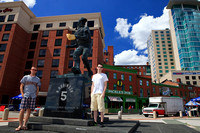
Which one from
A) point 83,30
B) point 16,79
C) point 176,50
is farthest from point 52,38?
point 176,50

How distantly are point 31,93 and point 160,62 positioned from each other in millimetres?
91051

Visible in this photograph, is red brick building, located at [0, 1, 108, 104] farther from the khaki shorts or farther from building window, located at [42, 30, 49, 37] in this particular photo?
the khaki shorts

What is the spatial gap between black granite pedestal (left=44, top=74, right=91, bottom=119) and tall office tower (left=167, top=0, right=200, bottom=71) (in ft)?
237

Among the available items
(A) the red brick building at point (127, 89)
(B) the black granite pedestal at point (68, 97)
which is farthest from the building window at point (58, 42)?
(B) the black granite pedestal at point (68, 97)

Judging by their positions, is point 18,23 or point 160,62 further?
point 160,62

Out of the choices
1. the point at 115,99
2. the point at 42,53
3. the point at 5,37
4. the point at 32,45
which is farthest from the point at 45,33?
the point at 115,99

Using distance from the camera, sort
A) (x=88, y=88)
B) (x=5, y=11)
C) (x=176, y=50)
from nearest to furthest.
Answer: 1. (x=88, y=88)
2. (x=5, y=11)
3. (x=176, y=50)

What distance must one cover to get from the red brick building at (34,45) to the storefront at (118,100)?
802 centimetres

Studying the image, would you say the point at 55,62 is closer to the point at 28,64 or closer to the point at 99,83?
the point at 28,64

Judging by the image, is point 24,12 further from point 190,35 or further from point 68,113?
point 190,35

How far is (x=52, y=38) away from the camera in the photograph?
35625 mm

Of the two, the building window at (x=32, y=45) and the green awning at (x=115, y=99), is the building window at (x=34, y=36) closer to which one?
the building window at (x=32, y=45)

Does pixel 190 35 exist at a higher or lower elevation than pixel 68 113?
higher

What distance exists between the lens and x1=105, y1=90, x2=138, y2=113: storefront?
28275mm
